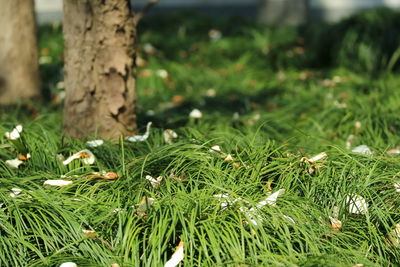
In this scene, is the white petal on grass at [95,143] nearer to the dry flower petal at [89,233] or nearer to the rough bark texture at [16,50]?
the dry flower petal at [89,233]

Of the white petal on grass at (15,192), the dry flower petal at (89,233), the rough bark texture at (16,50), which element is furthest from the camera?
the rough bark texture at (16,50)

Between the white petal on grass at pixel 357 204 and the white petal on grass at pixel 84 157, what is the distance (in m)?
1.27

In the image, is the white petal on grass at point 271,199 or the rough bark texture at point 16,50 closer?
the white petal on grass at point 271,199

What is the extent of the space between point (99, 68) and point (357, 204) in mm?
1667

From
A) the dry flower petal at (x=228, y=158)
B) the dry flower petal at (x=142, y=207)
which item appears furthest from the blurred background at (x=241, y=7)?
the dry flower petal at (x=142, y=207)

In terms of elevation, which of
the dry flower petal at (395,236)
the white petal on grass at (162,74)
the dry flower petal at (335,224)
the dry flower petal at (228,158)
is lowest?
the white petal on grass at (162,74)

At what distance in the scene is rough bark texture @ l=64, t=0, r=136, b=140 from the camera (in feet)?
11.2

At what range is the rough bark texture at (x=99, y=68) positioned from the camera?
11.2ft

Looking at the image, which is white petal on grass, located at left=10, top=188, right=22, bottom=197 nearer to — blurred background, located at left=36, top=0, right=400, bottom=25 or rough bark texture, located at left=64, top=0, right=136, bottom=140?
rough bark texture, located at left=64, top=0, right=136, bottom=140

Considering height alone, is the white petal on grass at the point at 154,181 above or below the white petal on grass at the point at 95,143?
above

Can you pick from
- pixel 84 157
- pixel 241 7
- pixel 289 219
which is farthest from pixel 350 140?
pixel 241 7

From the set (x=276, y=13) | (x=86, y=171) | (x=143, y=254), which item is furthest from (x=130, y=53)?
(x=276, y=13)

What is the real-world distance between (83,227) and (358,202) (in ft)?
3.82

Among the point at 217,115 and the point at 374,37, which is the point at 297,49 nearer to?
the point at 374,37
